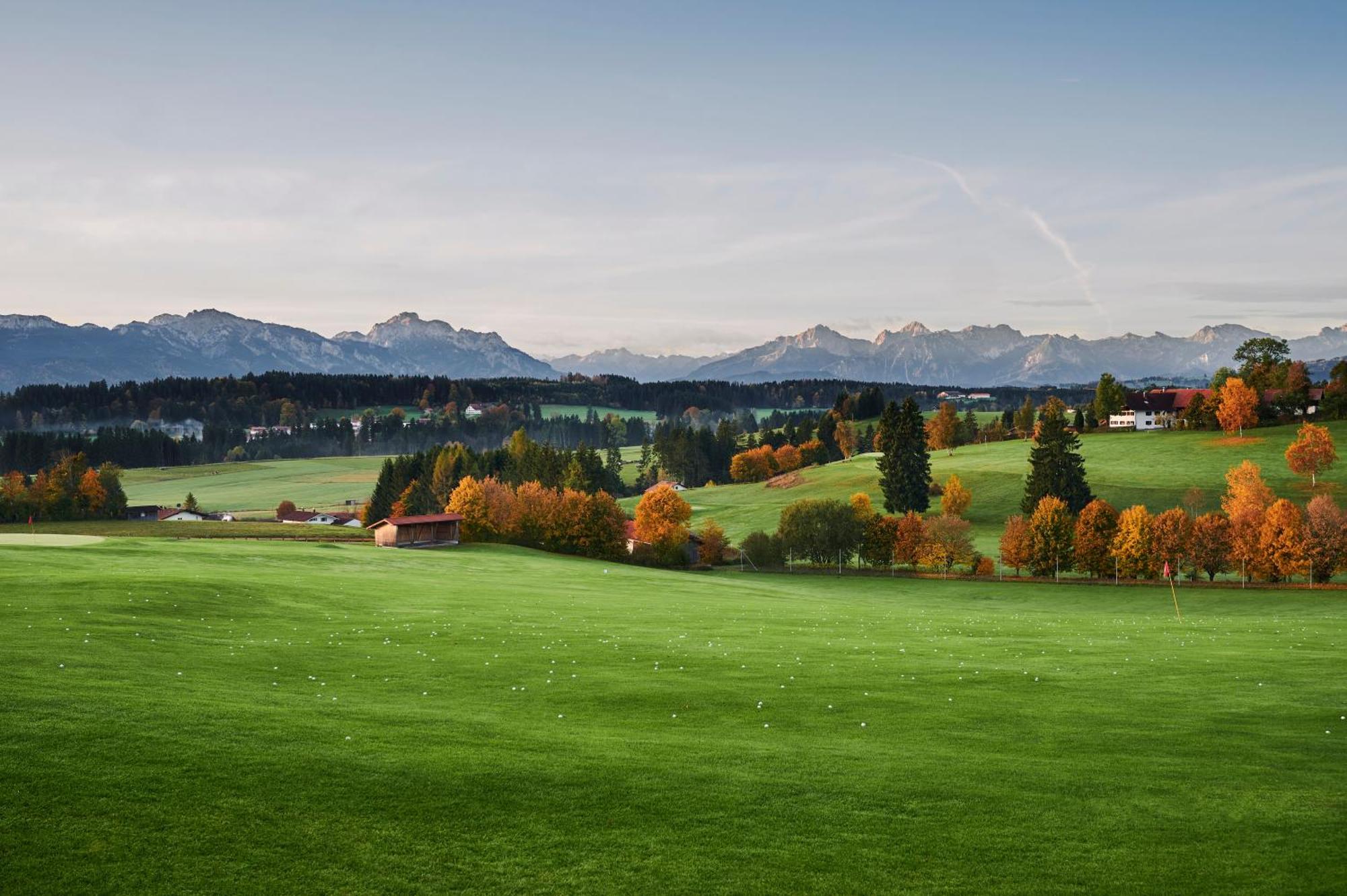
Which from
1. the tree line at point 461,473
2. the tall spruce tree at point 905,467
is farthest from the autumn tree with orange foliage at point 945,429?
the tree line at point 461,473

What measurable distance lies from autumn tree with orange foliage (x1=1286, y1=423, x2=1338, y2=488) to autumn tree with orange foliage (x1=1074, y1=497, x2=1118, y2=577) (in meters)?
44.5

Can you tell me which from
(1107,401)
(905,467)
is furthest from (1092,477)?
(1107,401)

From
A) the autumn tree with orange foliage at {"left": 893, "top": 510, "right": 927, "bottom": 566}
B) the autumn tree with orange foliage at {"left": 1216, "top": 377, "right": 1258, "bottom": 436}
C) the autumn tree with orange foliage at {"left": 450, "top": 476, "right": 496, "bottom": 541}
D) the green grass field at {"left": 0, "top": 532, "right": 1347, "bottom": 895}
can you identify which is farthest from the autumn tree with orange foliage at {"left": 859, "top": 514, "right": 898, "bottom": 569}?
the autumn tree with orange foliage at {"left": 1216, "top": 377, "right": 1258, "bottom": 436}

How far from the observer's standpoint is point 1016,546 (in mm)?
98188

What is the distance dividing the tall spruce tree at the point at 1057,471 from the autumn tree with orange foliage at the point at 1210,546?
1061 inches

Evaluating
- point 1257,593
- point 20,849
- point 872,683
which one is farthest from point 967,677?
point 1257,593

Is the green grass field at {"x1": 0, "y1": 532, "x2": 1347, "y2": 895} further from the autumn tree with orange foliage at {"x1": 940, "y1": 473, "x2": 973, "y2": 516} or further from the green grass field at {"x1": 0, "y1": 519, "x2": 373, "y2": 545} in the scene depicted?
the autumn tree with orange foliage at {"x1": 940, "y1": 473, "x2": 973, "y2": 516}

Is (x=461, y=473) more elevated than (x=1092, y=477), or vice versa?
(x=1092, y=477)

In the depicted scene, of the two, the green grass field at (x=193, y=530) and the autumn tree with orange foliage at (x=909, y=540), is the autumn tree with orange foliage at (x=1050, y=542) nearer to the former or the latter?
the autumn tree with orange foliage at (x=909, y=540)

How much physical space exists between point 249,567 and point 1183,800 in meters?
54.8

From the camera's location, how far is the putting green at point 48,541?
223ft

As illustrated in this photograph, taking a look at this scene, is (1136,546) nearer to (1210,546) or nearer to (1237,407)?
(1210,546)

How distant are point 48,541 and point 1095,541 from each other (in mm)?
87534

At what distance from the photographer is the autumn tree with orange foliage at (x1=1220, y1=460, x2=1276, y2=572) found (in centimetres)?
8900
